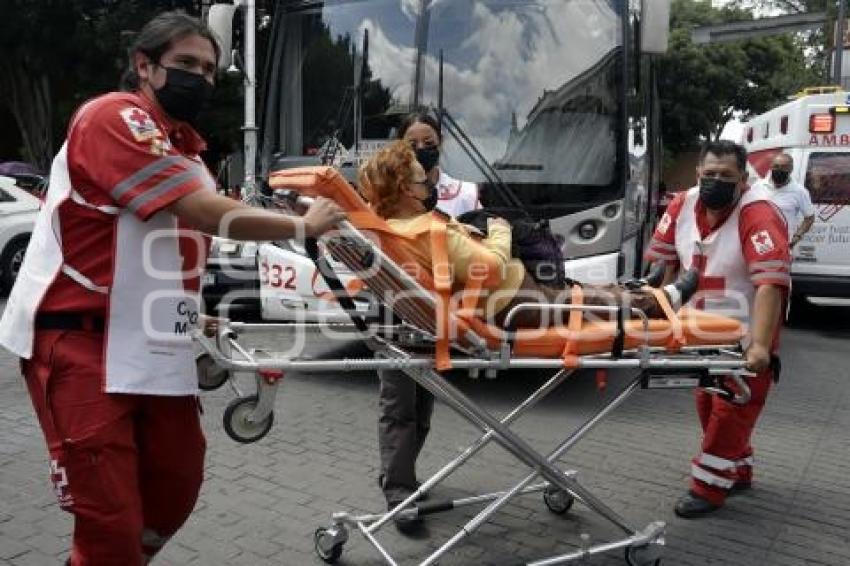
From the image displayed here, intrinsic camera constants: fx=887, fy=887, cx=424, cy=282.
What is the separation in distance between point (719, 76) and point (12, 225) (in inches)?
1113

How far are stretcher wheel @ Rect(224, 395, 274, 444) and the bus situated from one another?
3.23 m

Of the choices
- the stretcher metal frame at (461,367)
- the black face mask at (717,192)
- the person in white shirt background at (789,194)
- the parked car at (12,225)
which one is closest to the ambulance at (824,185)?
the person in white shirt background at (789,194)

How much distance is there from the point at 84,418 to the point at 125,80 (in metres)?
1.03

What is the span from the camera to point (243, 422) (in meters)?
2.97

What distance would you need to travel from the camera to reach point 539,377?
697 centimetres

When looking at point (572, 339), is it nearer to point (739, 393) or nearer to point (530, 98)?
point (739, 393)

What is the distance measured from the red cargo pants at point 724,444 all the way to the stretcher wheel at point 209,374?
233cm

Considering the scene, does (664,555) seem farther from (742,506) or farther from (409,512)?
(409,512)

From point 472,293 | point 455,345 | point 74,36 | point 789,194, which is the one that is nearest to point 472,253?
point 472,293

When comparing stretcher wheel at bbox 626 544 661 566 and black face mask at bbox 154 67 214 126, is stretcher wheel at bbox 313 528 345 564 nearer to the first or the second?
stretcher wheel at bbox 626 544 661 566

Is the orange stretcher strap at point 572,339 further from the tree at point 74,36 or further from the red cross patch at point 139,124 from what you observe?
the tree at point 74,36

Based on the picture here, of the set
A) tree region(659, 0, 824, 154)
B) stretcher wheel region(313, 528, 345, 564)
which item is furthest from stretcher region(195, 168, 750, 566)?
tree region(659, 0, 824, 154)

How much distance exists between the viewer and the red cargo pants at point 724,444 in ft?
13.6

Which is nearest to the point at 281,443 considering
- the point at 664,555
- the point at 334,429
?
the point at 334,429
